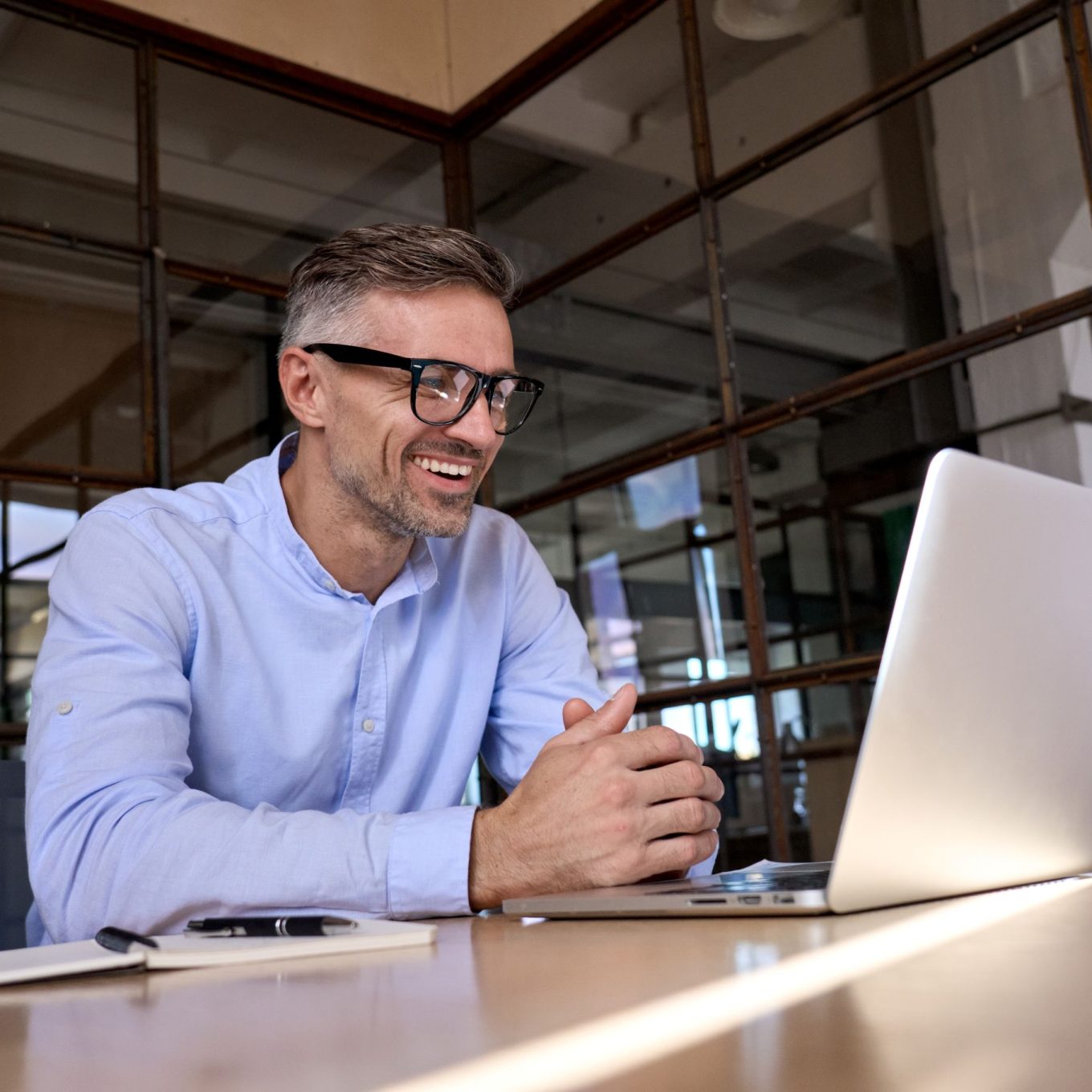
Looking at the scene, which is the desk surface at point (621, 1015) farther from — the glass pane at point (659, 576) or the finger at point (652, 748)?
the glass pane at point (659, 576)

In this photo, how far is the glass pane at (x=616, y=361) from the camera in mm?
2979

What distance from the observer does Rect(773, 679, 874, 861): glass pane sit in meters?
2.54

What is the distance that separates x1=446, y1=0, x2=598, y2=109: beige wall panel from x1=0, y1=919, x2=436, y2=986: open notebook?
3.13 metres

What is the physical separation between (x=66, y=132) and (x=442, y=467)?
2.02 m

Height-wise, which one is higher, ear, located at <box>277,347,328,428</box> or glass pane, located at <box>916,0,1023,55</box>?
glass pane, located at <box>916,0,1023,55</box>

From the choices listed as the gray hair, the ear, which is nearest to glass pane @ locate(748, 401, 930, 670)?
the gray hair

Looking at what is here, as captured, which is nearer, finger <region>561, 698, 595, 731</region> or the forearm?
the forearm

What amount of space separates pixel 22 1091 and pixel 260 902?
600mm

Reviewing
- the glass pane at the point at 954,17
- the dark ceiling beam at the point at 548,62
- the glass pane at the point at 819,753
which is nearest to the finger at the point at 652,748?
the glass pane at the point at 819,753

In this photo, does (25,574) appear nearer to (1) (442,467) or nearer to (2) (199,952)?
(1) (442,467)

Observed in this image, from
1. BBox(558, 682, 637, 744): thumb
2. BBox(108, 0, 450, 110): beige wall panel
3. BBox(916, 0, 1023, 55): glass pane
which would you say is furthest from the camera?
BBox(108, 0, 450, 110): beige wall panel

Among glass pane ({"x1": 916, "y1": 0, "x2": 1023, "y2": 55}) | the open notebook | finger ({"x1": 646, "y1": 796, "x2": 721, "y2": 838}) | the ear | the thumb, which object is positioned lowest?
the open notebook

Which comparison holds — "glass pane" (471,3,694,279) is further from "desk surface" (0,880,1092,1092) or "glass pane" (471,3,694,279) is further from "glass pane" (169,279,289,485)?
"desk surface" (0,880,1092,1092)

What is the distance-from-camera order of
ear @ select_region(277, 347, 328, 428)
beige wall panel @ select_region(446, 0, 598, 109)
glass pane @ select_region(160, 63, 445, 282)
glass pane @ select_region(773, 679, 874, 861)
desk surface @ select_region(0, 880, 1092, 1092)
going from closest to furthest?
desk surface @ select_region(0, 880, 1092, 1092) → ear @ select_region(277, 347, 328, 428) → glass pane @ select_region(773, 679, 874, 861) → glass pane @ select_region(160, 63, 445, 282) → beige wall panel @ select_region(446, 0, 598, 109)
